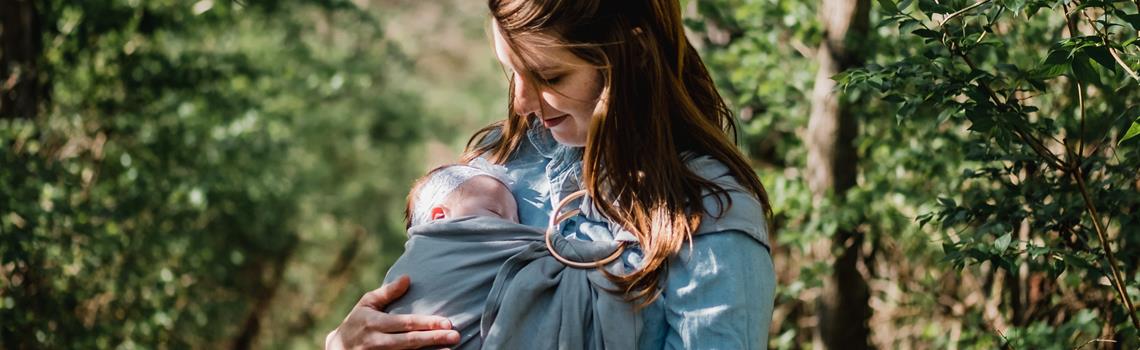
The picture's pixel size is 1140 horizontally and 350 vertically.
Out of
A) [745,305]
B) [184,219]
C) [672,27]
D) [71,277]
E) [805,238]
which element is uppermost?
[672,27]

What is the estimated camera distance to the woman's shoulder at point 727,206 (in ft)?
5.49

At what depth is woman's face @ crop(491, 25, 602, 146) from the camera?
5.80 ft

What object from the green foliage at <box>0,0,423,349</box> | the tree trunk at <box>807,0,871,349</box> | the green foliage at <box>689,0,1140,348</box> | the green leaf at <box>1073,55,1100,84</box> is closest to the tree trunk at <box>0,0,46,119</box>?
the green foliage at <box>0,0,423,349</box>

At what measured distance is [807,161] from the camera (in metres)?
3.71

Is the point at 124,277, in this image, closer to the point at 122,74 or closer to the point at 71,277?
the point at 71,277

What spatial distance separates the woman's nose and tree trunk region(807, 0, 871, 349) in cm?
180

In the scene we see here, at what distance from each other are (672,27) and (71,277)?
411 centimetres

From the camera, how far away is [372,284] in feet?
42.9

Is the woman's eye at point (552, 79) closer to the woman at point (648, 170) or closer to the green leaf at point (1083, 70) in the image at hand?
the woman at point (648, 170)

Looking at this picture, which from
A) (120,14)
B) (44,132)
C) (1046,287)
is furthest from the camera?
(120,14)

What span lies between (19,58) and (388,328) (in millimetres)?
3960

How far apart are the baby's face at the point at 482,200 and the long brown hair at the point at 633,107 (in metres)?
0.25

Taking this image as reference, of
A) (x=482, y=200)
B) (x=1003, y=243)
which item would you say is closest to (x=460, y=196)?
(x=482, y=200)

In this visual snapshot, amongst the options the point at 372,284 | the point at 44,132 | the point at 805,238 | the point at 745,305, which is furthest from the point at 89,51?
the point at 372,284
